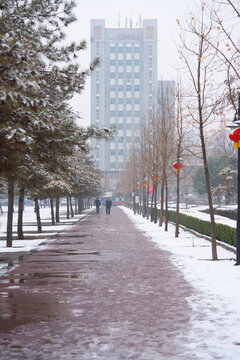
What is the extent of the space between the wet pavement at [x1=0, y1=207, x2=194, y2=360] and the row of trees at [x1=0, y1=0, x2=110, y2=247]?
87.0 inches

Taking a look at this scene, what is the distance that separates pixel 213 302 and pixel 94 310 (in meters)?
2.08

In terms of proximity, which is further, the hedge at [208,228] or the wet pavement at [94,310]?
the hedge at [208,228]

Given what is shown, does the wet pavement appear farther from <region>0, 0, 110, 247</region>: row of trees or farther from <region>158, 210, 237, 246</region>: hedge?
<region>158, 210, 237, 246</region>: hedge

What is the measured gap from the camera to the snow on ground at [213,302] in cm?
724

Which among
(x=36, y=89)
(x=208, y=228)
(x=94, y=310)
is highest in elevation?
(x=36, y=89)

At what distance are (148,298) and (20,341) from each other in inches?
151

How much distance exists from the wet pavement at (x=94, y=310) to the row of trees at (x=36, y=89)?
2.21m

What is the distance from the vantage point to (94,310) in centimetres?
965

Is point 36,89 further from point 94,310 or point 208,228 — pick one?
point 208,228

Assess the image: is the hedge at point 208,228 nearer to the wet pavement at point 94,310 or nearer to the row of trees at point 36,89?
the wet pavement at point 94,310

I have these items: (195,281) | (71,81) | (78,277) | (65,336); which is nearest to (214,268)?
(195,281)

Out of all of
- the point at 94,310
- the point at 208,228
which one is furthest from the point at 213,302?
the point at 208,228

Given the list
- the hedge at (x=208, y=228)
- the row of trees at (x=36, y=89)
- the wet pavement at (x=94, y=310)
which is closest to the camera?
the wet pavement at (x=94, y=310)

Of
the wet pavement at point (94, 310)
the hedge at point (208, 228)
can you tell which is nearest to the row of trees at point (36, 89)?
the wet pavement at point (94, 310)
